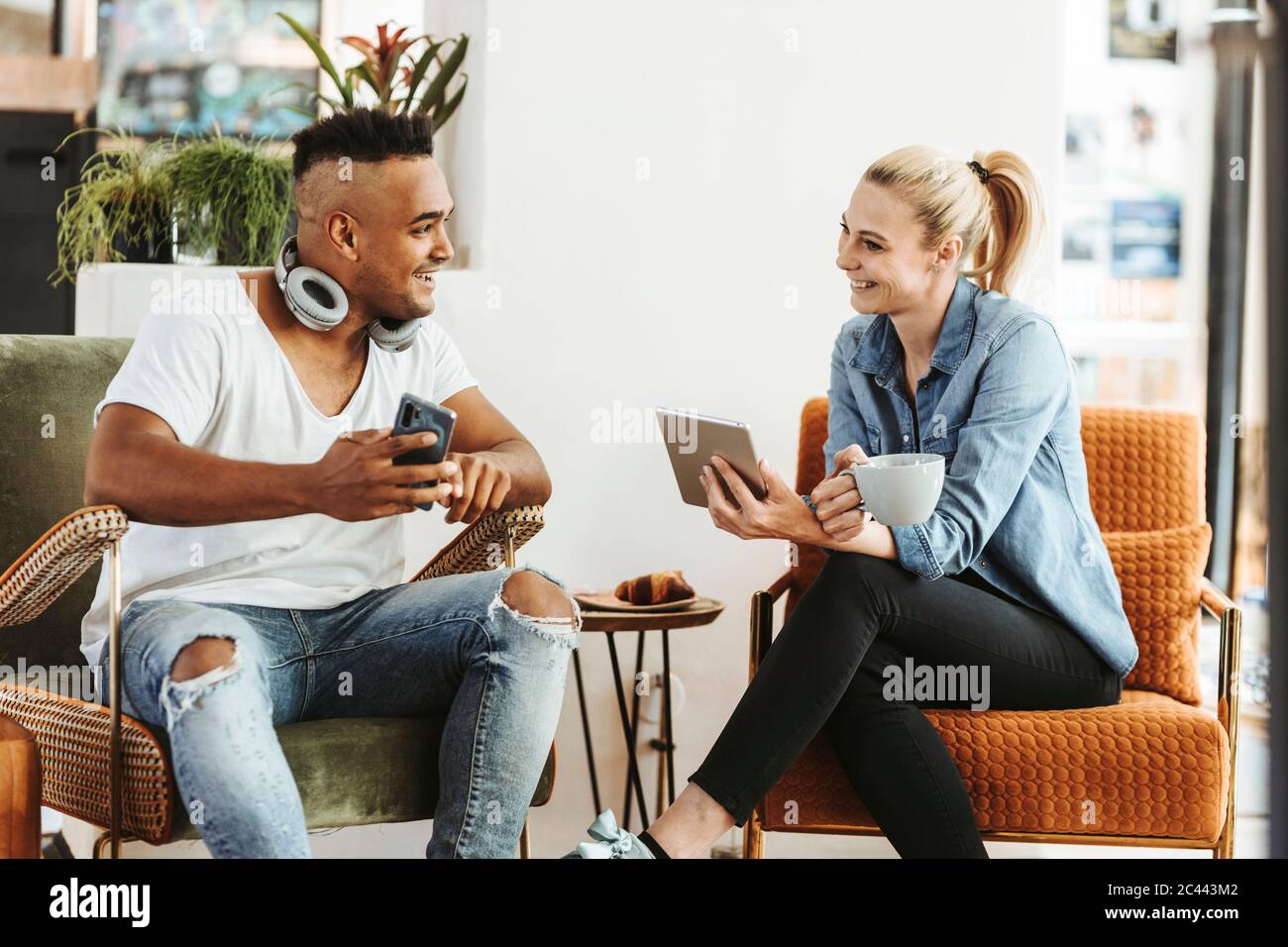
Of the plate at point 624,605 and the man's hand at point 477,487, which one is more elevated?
the man's hand at point 477,487

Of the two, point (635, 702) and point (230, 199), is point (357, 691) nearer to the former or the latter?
point (635, 702)

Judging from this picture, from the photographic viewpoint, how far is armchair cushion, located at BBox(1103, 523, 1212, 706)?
184 centimetres

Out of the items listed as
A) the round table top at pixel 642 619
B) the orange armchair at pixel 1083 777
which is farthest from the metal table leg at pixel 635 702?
the orange armchair at pixel 1083 777

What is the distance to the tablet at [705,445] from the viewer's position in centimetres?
153

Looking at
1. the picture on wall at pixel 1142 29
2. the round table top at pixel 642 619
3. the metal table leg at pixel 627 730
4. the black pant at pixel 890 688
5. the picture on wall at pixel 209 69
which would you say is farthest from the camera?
the picture on wall at pixel 209 69

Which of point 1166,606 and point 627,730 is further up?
point 1166,606

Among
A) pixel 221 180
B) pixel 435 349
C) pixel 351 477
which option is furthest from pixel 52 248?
pixel 351 477

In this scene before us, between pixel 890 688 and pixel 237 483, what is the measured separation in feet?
2.73

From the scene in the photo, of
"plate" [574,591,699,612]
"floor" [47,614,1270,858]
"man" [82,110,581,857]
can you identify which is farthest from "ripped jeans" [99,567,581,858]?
"floor" [47,614,1270,858]

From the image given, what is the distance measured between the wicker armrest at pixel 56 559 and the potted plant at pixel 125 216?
85 cm

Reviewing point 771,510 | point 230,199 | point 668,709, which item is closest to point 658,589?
point 668,709

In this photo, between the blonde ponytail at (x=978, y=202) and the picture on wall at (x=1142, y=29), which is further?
the picture on wall at (x=1142, y=29)

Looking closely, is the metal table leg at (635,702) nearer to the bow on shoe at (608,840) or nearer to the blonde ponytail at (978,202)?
the bow on shoe at (608,840)

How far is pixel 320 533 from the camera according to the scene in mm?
1650
